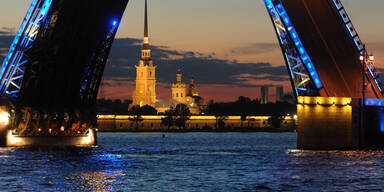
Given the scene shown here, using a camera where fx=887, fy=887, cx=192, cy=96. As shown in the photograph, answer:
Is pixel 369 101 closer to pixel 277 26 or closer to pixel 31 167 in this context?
pixel 277 26

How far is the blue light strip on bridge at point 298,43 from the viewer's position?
2029 inches

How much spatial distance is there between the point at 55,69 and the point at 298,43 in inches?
588

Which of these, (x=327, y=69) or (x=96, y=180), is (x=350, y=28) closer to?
(x=327, y=69)

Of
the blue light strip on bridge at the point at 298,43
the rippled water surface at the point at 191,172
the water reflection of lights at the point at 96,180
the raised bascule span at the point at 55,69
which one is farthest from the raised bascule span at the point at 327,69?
the water reflection of lights at the point at 96,180

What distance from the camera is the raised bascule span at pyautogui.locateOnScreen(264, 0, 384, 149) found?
51.7 metres

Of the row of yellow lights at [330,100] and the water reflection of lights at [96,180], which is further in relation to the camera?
the row of yellow lights at [330,100]

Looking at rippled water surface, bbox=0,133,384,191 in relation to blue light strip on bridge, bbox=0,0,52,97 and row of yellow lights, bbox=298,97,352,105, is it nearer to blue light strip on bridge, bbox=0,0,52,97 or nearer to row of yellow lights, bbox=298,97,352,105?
row of yellow lights, bbox=298,97,352,105

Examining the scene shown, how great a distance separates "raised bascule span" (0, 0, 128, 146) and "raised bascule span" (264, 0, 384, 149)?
10840mm

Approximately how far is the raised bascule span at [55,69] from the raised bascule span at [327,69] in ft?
35.6

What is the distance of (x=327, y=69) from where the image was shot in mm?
52281

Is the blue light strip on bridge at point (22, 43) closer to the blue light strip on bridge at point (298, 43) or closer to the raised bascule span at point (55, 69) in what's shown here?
the raised bascule span at point (55, 69)

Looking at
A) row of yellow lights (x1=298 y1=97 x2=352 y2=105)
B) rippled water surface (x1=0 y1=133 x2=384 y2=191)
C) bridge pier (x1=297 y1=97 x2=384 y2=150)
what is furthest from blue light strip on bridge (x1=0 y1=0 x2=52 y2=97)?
row of yellow lights (x1=298 y1=97 x2=352 y2=105)

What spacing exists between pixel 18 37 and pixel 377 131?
2255cm

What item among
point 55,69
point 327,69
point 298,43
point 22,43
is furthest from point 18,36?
point 327,69
